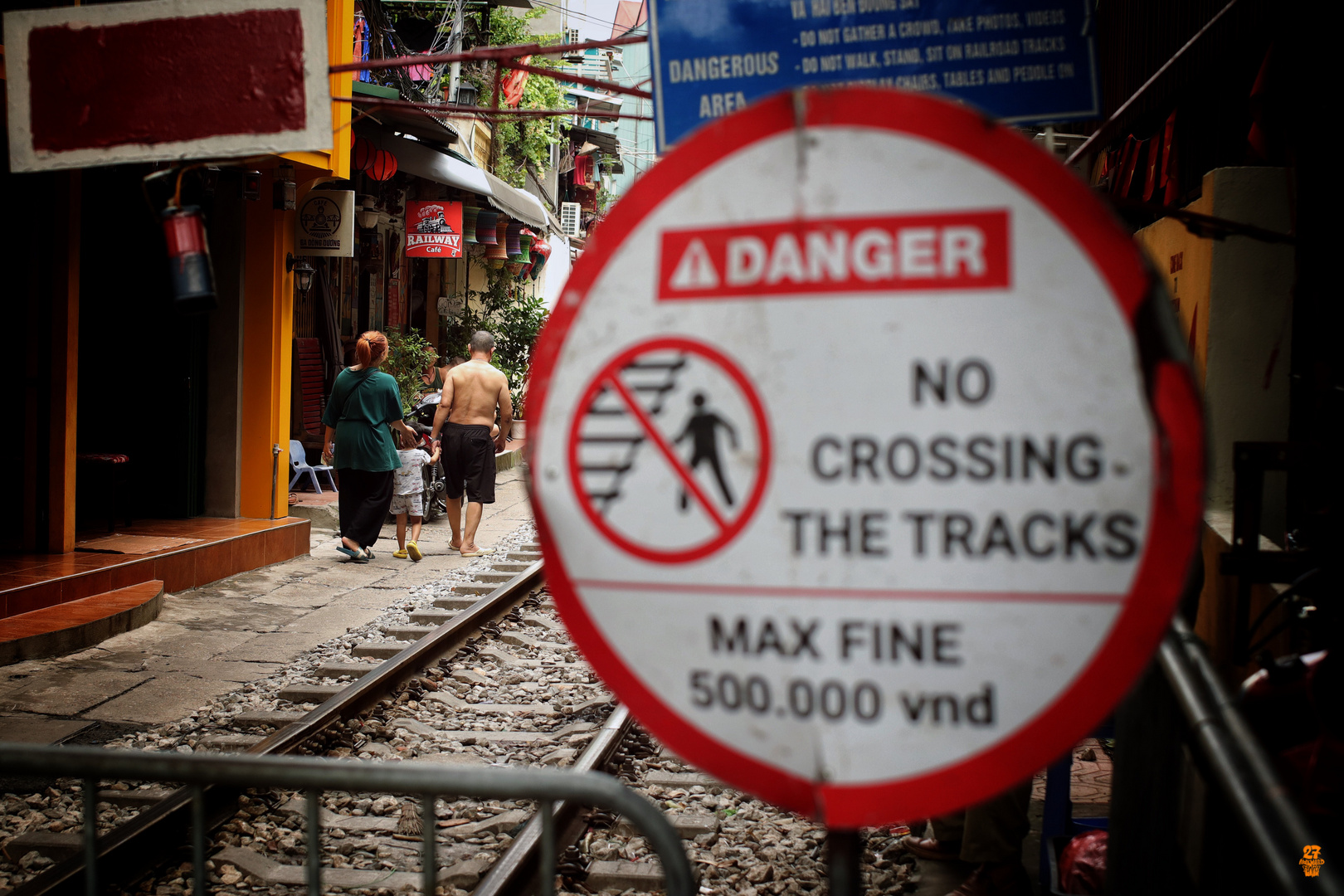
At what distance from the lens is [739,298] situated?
1253 millimetres

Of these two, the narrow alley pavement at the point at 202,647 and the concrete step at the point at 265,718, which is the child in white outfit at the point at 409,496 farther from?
the concrete step at the point at 265,718

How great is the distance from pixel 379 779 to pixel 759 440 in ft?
3.41

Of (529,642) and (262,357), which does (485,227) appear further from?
(529,642)

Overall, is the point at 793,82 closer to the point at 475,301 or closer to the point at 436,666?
the point at 436,666

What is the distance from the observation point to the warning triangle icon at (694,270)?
1271 mm

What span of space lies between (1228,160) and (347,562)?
8.59 meters

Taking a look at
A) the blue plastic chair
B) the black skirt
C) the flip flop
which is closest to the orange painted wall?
the flip flop

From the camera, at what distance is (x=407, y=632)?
7.80 meters

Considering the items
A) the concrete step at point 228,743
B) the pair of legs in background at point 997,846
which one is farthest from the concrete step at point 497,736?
the pair of legs in background at point 997,846

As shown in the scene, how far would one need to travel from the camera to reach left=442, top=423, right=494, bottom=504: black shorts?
1098 cm

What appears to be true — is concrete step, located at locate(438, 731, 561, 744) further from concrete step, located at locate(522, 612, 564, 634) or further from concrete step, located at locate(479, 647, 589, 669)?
concrete step, located at locate(522, 612, 564, 634)

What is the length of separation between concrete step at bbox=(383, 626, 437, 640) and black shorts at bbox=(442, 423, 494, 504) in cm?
Result: 327

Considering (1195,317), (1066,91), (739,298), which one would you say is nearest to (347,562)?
(1195,317)

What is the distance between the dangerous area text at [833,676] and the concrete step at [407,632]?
6.77m
